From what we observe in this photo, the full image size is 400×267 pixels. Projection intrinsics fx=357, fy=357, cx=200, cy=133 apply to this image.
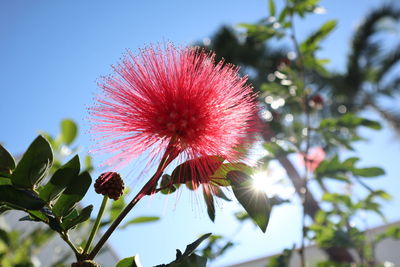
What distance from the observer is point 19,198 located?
64 cm

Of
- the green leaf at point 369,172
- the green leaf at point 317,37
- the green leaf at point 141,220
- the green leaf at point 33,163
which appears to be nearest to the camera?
the green leaf at point 33,163

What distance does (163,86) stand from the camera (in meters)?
0.87

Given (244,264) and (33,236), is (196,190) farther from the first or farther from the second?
(244,264)

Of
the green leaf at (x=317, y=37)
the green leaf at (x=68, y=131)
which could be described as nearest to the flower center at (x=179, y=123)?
the green leaf at (x=68, y=131)

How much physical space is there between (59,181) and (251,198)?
370 millimetres

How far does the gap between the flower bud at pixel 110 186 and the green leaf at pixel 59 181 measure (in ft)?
0.20

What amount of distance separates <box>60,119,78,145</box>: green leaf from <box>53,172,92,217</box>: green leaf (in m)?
0.98

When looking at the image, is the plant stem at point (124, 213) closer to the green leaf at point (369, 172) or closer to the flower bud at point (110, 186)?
the flower bud at point (110, 186)

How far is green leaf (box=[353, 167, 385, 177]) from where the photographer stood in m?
1.55

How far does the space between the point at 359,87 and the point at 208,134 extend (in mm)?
8627

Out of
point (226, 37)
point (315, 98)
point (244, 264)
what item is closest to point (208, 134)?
point (315, 98)

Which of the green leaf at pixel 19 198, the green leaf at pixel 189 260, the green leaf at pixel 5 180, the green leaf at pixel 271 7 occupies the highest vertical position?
the green leaf at pixel 271 7

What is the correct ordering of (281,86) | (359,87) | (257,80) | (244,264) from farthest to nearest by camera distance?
(257,80), (359,87), (244,264), (281,86)

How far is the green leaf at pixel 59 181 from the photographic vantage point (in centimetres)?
67
